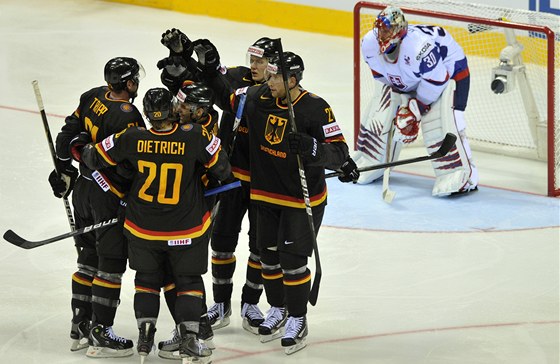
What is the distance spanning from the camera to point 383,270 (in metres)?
6.16

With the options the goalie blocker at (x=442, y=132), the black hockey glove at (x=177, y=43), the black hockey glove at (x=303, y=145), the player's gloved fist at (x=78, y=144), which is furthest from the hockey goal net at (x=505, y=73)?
the player's gloved fist at (x=78, y=144)

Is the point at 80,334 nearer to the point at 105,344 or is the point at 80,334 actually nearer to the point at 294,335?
the point at 105,344

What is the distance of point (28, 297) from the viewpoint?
5789 mm

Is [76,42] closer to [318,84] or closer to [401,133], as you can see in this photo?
[318,84]

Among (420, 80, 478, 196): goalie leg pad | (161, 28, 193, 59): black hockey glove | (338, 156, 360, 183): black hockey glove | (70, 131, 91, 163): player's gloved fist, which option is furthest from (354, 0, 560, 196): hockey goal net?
(70, 131, 91, 163): player's gloved fist

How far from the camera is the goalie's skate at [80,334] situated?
17.0 ft

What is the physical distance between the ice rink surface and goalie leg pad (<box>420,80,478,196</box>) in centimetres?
10

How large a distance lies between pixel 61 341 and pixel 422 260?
194 cm

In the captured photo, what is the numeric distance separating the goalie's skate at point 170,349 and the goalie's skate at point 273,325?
40 centimetres

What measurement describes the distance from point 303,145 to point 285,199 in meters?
0.35

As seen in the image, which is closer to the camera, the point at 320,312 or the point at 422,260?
the point at 320,312

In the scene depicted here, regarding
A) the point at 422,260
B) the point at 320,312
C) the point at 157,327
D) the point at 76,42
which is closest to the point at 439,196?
the point at 422,260

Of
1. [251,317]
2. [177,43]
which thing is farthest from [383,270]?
[177,43]

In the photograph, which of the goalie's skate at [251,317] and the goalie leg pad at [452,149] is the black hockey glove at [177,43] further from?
the goalie leg pad at [452,149]
